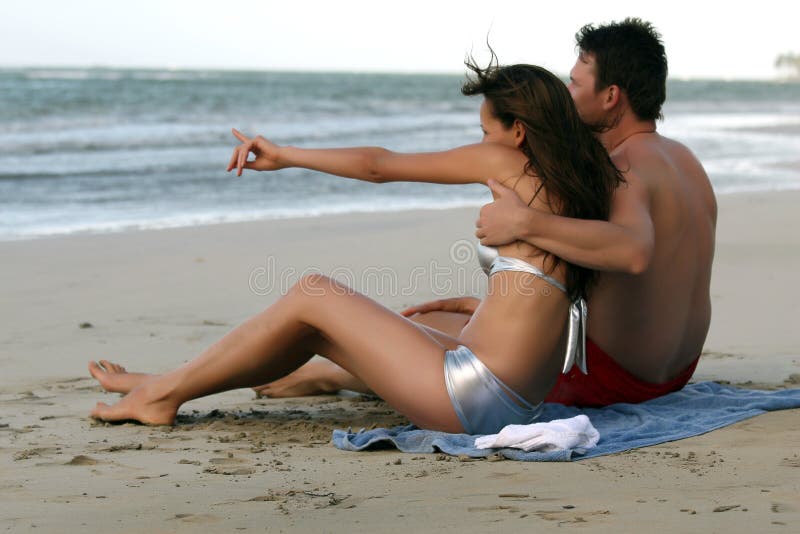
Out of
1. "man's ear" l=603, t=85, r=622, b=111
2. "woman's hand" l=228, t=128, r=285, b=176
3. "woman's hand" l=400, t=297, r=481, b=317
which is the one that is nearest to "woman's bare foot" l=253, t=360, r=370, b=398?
"woman's hand" l=400, t=297, r=481, b=317

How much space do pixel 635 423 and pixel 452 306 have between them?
95 centimetres

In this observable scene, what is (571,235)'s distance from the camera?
316 centimetres

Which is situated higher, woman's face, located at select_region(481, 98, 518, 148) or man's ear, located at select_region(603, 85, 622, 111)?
man's ear, located at select_region(603, 85, 622, 111)

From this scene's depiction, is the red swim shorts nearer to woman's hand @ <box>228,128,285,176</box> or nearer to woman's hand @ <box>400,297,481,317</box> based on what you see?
woman's hand @ <box>400,297,481,317</box>

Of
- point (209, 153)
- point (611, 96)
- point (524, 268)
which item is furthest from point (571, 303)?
point (209, 153)

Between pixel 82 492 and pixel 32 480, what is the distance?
247 millimetres

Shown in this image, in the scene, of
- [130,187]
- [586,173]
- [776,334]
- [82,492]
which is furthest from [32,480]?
[130,187]

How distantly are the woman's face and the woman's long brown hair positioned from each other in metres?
0.02

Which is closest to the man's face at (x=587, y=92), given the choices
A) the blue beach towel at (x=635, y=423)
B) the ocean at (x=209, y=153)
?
the blue beach towel at (x=635, y=423)

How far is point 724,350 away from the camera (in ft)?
17.4

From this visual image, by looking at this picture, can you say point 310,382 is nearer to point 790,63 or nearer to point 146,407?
point 146,407

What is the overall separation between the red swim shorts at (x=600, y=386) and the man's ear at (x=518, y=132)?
92cm

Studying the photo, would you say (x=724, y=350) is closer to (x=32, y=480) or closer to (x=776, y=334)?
(x=776, y=334)

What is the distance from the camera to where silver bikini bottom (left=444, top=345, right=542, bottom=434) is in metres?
3.29
